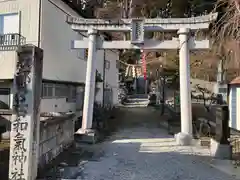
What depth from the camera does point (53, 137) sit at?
9.07m

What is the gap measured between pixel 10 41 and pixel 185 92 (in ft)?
28.4

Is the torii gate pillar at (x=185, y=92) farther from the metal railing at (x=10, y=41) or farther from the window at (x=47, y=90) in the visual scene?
the metal railing at (x=10, y=41)

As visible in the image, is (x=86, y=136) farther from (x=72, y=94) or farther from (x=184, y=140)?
(x=72, y=94)

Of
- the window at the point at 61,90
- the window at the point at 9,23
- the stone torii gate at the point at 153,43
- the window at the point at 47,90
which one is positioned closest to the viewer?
the stone torii gate at the point at 153,43

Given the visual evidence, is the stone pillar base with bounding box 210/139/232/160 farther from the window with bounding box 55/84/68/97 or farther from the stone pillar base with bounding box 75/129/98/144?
the window with bounding box 55/84/68/97

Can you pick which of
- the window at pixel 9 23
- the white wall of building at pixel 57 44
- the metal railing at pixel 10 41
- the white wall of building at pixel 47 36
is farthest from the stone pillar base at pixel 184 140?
the window at pixel 9 23

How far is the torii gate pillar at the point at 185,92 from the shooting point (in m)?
12.5

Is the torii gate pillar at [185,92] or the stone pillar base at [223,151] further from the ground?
the torii gate pillar at [185,92]

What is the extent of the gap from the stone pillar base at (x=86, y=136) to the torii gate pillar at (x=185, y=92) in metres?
3.71

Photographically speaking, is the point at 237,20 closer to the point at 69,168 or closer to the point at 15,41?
the point at 69,168

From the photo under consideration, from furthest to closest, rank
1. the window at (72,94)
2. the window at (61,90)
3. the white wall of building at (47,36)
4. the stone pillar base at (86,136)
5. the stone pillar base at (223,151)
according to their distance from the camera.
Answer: the window at (72,94)
the window at (61,90)
the white wall of building at (47,36)
the stone pillar base at (86,136)
the stone pillar base at (223,151)

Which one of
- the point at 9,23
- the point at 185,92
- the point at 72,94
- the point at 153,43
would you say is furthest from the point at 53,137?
the point at 72,94

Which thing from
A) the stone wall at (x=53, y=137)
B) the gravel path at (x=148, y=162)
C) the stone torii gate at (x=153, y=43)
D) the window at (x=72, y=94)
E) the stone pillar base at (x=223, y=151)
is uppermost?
the stone torii gate at (x=153, y=43)

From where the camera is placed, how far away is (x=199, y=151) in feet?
36.6
